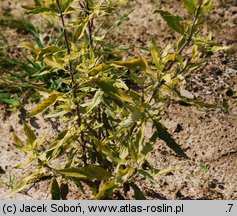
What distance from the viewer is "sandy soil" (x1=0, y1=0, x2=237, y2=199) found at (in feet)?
11.1

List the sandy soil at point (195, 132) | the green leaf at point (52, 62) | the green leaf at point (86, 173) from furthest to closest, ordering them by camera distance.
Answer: the sandy soil at point (195, 132), the green leaf at point (86, 173), the green leaf at point (52, 62)

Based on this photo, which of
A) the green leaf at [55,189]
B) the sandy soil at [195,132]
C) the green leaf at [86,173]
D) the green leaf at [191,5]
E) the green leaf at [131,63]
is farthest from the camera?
the sandy soil at [195,132]

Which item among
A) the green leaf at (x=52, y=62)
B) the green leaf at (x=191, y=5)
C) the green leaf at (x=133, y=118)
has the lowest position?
the green leaf at (x=133, y=118)

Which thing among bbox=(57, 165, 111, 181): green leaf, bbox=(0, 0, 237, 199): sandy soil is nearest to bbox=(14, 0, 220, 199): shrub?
bbox=(57, 165, 111, 181): green leaf

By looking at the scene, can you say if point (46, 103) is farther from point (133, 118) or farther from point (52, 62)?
point (133, 118)

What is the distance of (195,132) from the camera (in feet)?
12.4

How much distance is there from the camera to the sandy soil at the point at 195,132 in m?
3.39

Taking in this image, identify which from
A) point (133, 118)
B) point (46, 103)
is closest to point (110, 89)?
point (133, 118)

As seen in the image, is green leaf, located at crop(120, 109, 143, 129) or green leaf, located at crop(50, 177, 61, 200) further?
green leaf, located at crop(50, 177, 61, 200)

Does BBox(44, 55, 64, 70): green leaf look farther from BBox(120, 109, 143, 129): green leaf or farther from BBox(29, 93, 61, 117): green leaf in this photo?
BBox(120, 109, 143, 129): green leaf

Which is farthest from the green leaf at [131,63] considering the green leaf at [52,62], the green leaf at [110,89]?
the green leaf at [52,62]

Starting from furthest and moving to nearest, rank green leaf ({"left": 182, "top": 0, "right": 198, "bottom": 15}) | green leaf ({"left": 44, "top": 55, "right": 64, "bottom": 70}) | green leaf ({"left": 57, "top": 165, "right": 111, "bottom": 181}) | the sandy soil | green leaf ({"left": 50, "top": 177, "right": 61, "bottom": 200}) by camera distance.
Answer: the sandy soil < green leaf ({"left": 50, "top": 177, "right": 61, "bottom": 200}) < green leaf ({"left": 57, "top": 165, "right": 111, "bottom": 181}) < green leaf ({"left": 44, "top": 55, "right": 64, "bottom": 70}) < green leaf ({"left": 182, "top": 0, "right": 198, "bottom": 15})

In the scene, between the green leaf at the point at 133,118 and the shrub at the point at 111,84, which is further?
the green leaf at the point at 133,118

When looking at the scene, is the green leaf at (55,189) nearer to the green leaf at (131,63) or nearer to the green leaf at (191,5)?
the green leaf at (131,63)
